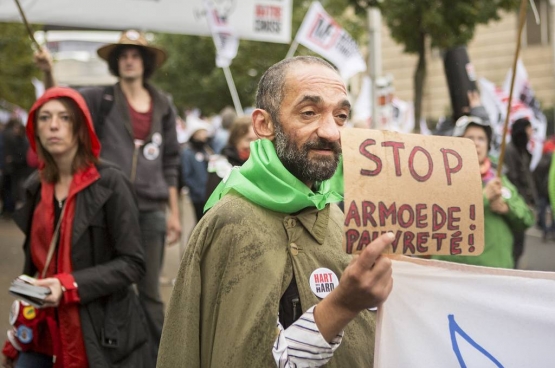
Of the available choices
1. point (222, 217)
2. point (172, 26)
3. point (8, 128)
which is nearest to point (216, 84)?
point (8, 128)

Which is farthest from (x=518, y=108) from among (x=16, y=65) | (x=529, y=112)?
(x=16, y=65)

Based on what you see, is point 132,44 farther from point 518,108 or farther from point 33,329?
point 518,108

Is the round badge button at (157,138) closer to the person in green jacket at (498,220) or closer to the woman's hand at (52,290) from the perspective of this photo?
the person in green jacket at (498,220)

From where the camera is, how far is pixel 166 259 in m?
11.9

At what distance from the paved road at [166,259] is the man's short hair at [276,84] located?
16.1ft

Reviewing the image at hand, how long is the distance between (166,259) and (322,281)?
965 cm

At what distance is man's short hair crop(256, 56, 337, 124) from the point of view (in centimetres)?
249

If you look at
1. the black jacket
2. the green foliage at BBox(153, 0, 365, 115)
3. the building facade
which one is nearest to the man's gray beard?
the black jacket

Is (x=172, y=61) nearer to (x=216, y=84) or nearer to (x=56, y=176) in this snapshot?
(x=216, y=84)

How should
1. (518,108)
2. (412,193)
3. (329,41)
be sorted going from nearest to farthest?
1. (412,193)
2. (518,108)
3. (329,41)

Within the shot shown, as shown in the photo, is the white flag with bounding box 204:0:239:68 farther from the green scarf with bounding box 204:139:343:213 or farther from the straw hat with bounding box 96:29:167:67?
the green scarf with bounding box 204:139:343:213

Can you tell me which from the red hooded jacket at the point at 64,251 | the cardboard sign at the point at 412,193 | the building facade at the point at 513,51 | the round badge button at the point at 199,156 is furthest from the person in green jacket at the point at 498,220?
the building facade at the point at 513,51

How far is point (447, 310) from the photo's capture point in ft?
7.82

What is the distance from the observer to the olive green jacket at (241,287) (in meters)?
2.30
